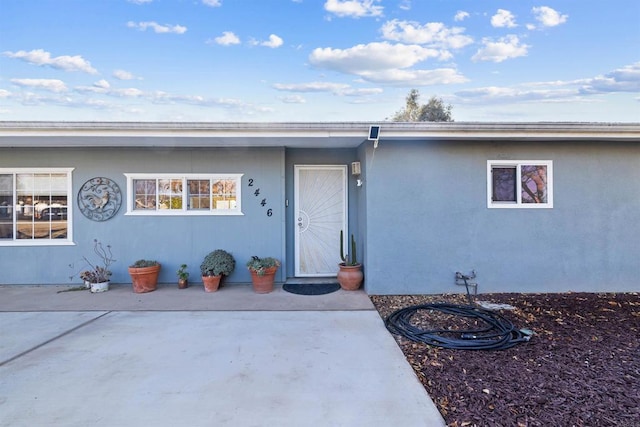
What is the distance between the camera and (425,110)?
18500 millimetres

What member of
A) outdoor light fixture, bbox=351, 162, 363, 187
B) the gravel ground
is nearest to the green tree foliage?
outdoor light fixture, bbox=351, 162, 363, 187

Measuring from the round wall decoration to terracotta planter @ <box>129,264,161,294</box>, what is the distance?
1.30 metres

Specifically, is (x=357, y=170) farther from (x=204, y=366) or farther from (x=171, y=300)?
(x=204, y=366)

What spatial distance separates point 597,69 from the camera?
8.55 meters

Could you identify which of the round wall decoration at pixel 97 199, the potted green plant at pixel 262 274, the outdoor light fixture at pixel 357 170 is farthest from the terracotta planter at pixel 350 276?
the round wall decoration at pixel 97 199

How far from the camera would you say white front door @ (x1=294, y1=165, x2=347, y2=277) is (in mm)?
6547

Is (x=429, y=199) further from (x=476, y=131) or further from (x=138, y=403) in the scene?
(x=138, y=403)

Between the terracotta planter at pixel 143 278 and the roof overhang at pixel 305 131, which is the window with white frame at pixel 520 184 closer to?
the roof overhang at pixel 305 131

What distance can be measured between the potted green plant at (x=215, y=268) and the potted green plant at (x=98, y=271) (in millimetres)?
1671

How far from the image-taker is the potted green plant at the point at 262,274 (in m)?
5.53

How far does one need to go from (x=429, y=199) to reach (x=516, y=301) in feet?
6.69

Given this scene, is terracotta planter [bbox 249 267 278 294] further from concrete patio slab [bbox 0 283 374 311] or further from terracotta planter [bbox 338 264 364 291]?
terracotta planter [bbox 338 264 364 291]

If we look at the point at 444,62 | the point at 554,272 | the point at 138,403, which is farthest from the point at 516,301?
the point at 444,62

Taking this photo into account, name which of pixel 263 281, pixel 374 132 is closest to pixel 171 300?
pixel 263 281
